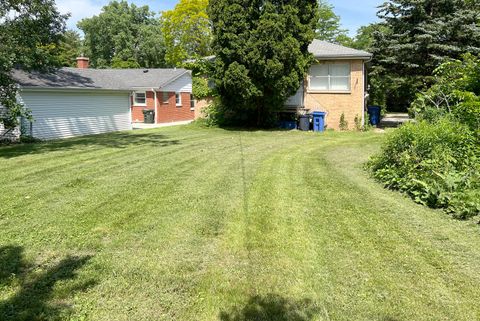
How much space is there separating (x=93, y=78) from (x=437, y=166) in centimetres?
1896

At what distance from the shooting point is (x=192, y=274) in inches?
139

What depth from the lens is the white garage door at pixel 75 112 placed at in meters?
15.8

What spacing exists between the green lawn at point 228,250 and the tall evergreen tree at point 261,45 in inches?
343

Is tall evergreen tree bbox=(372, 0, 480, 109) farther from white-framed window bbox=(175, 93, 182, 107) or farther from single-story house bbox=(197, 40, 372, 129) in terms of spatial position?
white-framed window bbox=(175, 93, 182, 107)

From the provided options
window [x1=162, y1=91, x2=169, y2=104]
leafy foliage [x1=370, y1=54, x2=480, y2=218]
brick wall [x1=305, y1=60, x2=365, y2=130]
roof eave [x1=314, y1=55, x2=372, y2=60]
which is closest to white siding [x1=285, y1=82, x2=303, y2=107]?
brick wall [x1=305, y1=60, x2=365, y2=130]

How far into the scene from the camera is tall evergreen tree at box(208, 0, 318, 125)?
49.8 feet

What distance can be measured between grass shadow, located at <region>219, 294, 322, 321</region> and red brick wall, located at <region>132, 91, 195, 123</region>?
879 inches

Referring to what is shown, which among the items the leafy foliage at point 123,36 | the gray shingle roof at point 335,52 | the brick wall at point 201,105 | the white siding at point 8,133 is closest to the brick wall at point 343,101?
the gray shingle roof at point 335,52

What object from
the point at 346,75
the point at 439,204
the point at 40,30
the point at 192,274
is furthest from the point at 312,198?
the point at 346,75

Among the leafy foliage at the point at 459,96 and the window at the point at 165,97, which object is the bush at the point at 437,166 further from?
the window at the point at 165,97

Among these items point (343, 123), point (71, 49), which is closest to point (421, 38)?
point (343, 123)

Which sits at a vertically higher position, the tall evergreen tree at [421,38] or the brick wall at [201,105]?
the tall evergreen tree at [421,38]

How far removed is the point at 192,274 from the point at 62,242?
173cm

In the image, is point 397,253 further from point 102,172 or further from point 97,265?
point 102,172
